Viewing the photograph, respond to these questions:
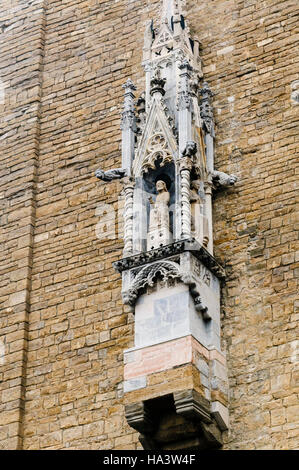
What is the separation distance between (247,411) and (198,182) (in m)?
2.66

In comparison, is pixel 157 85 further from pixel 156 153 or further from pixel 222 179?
pixel 222 179

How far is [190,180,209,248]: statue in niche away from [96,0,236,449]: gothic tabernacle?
0.04 feet

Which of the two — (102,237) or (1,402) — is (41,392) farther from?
(102,237)

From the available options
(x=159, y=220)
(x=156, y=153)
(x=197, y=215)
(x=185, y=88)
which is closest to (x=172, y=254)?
(x=159, y=220)

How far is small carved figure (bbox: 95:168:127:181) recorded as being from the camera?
14367mm

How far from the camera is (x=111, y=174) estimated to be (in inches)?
573

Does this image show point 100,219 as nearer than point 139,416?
No

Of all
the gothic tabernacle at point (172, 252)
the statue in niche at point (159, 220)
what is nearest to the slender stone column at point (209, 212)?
the gothic tabernacle at point (172, 252)

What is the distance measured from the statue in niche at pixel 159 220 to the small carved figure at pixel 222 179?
586mm

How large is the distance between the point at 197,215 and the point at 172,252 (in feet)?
2.28

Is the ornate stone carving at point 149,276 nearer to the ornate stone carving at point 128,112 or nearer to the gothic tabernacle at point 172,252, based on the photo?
the gothic tabernacle at point 172,252

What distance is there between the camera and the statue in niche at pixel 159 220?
537 inches

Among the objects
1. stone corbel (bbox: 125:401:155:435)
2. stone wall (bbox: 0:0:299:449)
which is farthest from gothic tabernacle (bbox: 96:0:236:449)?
stone wall (bbox: 0:0:299:449)

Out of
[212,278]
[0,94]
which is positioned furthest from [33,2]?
[212,278]
